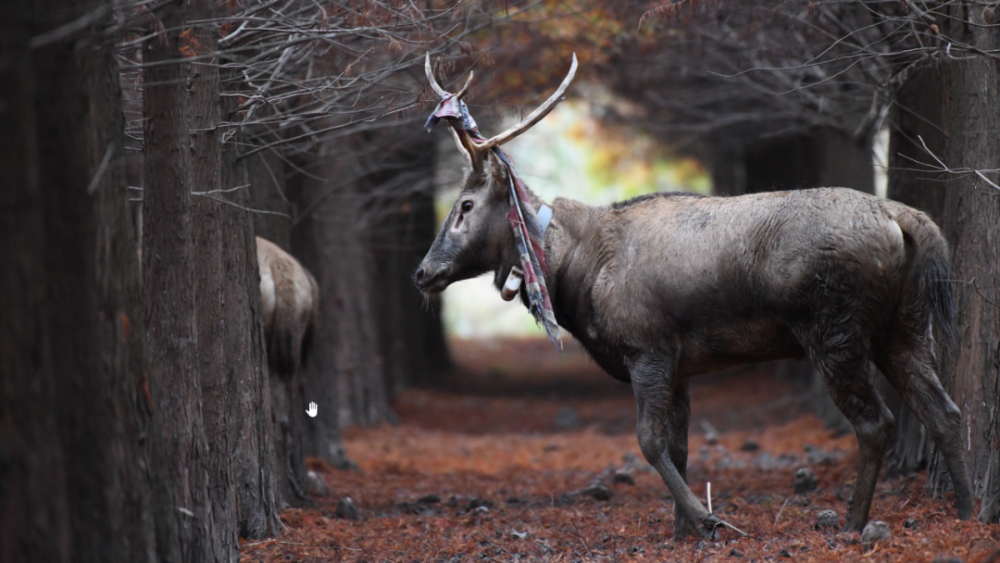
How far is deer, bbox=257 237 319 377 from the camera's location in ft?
26.4

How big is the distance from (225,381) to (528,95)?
7.62 meters

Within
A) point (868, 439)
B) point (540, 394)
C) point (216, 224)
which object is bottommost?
point (540, 394)

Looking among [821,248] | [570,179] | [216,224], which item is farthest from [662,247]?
[570,179]

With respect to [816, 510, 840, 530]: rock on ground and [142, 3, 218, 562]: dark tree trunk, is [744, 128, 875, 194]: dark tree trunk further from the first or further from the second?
[142, 3, 218, 562]: dark tree trunk

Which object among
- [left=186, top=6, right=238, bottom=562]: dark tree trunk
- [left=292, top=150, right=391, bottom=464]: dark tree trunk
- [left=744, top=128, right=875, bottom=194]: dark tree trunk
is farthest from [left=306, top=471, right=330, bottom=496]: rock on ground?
[left=744, top=128, right=875, bottom=194]: dark tree trunk

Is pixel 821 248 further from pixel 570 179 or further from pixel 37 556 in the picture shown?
pixel 570 179

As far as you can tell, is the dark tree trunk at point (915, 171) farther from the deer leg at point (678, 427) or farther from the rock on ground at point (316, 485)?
the rock on ground at point (316, 485)

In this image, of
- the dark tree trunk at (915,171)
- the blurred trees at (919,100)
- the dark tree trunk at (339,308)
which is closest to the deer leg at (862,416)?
the blurred trees at (919,100)

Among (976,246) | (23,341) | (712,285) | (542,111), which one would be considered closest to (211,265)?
(23,341)

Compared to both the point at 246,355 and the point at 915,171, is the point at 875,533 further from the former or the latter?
the point at 246,355

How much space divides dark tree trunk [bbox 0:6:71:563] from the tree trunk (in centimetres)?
565

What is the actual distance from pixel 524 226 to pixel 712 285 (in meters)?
1.54

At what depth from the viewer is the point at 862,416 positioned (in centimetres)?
612

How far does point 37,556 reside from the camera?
378 centimetres
